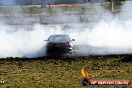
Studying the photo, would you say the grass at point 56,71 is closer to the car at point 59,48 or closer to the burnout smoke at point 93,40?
the car at point 59,48

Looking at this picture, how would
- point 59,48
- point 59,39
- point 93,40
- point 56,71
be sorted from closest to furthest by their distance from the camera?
point 56,71 < point 59,48 < point 59,39 < point 93,40

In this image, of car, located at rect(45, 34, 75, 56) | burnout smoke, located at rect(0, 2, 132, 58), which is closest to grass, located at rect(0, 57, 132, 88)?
car, located at rect(45, 34, 75, 56)

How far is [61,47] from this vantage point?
21.2 metres

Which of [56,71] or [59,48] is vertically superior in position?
[59,48]

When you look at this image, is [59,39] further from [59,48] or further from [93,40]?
[93,40]

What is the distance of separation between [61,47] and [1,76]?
228 inches

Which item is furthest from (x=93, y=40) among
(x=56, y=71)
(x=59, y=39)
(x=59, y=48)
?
(x=56, y=71)

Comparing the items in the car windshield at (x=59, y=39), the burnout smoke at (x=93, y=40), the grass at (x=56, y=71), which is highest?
the car windshield at (x=59, y=39)

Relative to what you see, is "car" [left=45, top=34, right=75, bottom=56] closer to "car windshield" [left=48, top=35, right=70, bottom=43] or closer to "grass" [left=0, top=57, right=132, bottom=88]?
"car windshield" [left=48, top=35, right=70, bottom=43]

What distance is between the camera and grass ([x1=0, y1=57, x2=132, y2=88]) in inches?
582

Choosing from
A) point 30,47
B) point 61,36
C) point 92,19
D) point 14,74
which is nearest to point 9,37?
point 30,47

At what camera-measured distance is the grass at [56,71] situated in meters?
14.8

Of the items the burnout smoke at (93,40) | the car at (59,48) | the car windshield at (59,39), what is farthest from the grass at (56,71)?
the burnout smoke at (93,40)

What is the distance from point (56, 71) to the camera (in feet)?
55.4
